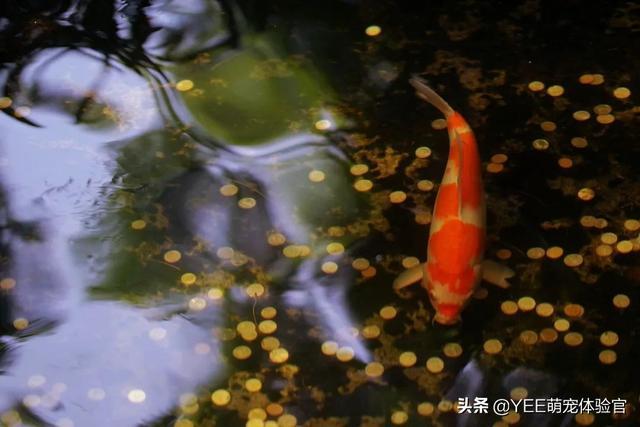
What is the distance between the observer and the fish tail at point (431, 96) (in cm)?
180

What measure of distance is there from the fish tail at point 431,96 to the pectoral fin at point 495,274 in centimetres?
30

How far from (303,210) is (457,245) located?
1.18 ft

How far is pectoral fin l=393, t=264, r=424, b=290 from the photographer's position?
162cm

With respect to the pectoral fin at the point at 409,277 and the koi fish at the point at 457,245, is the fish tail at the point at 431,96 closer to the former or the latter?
the koi fish at the point at 457,245

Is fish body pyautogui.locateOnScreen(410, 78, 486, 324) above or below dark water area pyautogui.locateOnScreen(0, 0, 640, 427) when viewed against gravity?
above

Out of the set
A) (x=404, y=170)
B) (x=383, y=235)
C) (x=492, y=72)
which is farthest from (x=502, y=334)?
(x=492, y=72)

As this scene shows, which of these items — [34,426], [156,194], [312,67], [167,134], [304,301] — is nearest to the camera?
[34,426]

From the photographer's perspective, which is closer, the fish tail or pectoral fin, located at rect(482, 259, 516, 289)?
pectoral fin, located at rect(482, 259, 516, 289)

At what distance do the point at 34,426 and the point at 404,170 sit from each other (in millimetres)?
830


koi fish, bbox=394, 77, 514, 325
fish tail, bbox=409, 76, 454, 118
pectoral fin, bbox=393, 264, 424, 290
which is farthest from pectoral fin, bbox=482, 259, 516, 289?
fish tail, bbox=409, 76, 454, 118

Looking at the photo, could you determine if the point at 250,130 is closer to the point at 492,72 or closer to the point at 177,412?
the point at 492,72

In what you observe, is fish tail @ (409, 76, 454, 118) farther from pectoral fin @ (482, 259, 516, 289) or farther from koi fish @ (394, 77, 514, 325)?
pectoral fin @ (482, 259, 516, 289)

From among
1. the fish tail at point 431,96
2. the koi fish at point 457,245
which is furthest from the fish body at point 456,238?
the fish tail at point 431,96

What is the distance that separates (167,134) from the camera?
1964 mm
